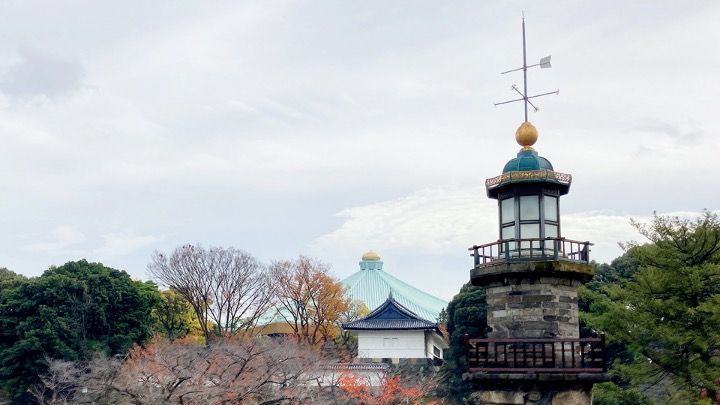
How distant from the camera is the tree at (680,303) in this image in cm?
2281

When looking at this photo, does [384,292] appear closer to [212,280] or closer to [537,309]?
[212,280]

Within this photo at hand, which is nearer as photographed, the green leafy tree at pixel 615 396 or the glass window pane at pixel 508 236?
the glass window pane at pixel 508 236

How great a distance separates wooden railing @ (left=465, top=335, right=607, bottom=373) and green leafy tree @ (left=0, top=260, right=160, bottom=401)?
29.5m

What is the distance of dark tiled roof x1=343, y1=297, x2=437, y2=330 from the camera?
53531mm

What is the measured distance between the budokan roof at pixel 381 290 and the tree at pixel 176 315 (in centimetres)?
2210

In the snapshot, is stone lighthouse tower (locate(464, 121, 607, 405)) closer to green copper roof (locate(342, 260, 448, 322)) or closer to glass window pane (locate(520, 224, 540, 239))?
glass window pane (locate(520, 224, 540, 239))

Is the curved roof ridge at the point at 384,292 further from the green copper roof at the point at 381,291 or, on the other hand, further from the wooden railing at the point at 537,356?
the wooden railing at the point at 537,356

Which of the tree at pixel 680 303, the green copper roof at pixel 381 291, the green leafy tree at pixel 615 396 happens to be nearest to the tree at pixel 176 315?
the green copper roof at pixel 381 291

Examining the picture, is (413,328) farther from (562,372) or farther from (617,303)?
(562,372)

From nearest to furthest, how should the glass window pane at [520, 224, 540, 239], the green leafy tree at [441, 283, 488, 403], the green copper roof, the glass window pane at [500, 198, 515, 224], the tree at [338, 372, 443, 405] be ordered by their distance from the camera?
the glass window pane at [520, 224, 540, 239] → the glass window pane at [500, 198, 515, 224] → the tree at [338, 372, 443, 405] → the green leafy tree at [441, 283, 488, 403] → the green copper roof

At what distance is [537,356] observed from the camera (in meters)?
16.2

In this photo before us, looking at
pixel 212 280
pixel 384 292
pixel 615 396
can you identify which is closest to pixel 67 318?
pixel 212 280

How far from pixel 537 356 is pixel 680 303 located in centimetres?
906

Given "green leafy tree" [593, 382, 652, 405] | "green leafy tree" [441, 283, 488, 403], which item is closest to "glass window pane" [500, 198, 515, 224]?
"green leafy tree" [593, 382, 652, 405]
